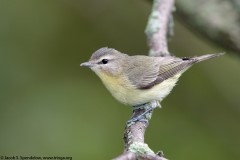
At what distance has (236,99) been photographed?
7.10 meters

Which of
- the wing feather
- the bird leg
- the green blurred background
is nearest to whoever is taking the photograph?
the bird leg

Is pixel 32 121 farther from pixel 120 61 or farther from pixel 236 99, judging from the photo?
pixel 236 99

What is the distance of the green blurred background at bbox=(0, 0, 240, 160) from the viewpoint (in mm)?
6531

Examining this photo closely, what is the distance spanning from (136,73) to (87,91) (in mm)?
1101

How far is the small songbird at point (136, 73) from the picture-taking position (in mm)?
5758

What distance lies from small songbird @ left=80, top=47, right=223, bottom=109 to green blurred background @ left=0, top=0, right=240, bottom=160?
23.7 inches

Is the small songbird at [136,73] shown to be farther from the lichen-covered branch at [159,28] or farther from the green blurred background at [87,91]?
the green blurred background at [87,91]

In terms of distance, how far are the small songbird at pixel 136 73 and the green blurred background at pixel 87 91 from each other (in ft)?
1.98

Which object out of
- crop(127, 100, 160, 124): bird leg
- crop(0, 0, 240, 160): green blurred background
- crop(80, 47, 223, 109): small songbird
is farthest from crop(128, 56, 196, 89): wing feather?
crop(0, 0, 240, 160): green blurred background

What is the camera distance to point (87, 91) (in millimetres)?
7055

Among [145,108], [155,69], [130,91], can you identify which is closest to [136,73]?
[155,69]

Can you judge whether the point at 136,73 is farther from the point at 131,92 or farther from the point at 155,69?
the point at 131,92

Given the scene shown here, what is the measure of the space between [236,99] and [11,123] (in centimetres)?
289

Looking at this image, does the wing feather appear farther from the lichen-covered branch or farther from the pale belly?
the lichen-covered branch
